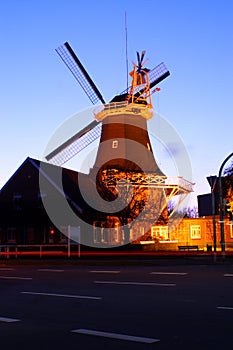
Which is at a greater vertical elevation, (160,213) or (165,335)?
(160,213)

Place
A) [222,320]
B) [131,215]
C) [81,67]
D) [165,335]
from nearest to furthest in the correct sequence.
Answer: [165,335] < [222,320] < [131,215] < [81,67]

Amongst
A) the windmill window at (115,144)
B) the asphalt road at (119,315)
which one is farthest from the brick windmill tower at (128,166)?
the asphalt road at (119,315)

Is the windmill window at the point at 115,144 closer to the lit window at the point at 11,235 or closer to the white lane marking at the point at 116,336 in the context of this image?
the lit window at the point at 11,235

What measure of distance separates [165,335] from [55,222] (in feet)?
124

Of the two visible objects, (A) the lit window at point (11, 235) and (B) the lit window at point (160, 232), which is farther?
(B) the lit window at point (160, 232)

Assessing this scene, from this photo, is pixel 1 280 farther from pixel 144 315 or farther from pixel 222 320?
pixel 222 320

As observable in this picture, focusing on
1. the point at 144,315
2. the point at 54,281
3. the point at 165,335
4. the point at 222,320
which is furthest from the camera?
the point at 54,281

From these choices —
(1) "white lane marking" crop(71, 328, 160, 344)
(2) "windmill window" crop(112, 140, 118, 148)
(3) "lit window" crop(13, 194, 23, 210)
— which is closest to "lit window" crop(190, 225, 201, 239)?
(2) "windmill window" crop(112, 140, 118, 148)

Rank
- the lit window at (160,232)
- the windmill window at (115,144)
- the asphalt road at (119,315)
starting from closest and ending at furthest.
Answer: the asphalt road at (119,315) → the lit window at (160,232) → the windmill window at (115,144)

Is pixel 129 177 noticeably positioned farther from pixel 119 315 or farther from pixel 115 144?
pixel 119 315

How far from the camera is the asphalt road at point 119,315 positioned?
7012 millimetres

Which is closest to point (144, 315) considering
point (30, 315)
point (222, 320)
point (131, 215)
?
point (222, 320)

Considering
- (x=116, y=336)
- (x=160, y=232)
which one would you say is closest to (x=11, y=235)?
(x=160, y=232)

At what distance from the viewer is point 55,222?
147ft
